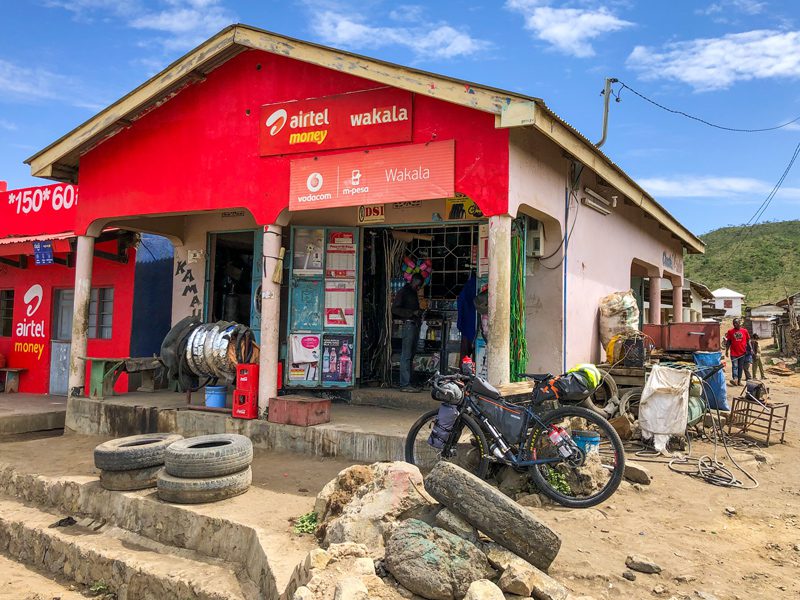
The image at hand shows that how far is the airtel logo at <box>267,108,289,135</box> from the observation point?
800 cm

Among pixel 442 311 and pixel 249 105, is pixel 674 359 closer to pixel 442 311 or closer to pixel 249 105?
pixel 442 311

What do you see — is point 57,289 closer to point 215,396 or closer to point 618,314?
point 215,396

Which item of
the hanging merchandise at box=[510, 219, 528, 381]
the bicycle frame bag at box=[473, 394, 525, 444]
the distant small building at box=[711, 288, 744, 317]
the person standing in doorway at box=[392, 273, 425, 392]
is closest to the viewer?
the bicycle frame bag at box=[473, 394, 525, 444]

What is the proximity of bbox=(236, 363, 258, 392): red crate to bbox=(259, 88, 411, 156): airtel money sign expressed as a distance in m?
2.87

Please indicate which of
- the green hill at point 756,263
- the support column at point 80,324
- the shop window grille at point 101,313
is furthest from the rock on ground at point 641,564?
the green hill at point 756,263

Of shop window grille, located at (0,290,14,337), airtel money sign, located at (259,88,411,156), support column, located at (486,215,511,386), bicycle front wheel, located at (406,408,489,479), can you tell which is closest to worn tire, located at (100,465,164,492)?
bicycle front wheel, located at (406,408,489,479)

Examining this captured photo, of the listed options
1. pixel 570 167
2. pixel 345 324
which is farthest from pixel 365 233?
pixel 570 167

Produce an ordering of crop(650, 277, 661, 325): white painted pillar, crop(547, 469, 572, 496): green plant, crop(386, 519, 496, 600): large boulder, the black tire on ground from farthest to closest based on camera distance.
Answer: crop(650, 277, 661, 325): white painted pillar, crop(547, 469, 572, 496): green plant, the black tire on ground, crop(386, 519, 496, 600): large boulder

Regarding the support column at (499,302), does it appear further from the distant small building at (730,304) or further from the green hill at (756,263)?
the green hill at (756,263)

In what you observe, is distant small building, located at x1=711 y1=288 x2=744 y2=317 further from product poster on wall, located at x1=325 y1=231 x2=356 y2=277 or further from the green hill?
product poster on wall, located at x1=325 y1=231 x2=356 y2=277

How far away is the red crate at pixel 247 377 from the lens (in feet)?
25.6

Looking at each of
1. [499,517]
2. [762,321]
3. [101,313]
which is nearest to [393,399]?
[499,517]

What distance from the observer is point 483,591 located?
10.4 feet

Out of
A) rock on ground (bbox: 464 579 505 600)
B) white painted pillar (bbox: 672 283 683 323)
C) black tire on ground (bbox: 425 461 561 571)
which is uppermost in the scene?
white painted pillar (bbox: 672 283 683 323)
